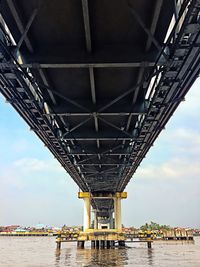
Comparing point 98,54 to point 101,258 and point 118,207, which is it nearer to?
point 101,258

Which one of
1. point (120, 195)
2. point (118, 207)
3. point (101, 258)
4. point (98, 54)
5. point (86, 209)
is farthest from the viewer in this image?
point (120, 195)

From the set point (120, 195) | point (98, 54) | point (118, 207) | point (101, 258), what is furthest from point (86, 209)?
point (98, 54)

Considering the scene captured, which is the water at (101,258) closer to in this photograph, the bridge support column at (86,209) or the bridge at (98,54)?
the bridge support column at (86,209)

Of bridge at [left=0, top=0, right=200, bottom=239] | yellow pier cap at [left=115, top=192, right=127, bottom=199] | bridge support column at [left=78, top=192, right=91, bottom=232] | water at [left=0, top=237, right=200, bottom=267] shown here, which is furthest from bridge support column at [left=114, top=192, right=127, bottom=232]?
bridge at [left=0, top=0, right=200, bottom=239]

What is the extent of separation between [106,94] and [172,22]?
6.55m

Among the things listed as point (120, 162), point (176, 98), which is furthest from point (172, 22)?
point (120, 162)

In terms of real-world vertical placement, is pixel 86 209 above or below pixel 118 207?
below

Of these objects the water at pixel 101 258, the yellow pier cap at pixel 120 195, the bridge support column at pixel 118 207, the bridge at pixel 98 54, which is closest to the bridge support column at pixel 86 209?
the water at pixel 101 258

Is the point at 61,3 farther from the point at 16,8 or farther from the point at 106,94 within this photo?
the point at 106,94

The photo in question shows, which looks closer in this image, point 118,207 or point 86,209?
point 86,209

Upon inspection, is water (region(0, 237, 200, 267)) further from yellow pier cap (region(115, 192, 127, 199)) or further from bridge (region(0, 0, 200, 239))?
bridge (region(0, 0, 200, 239))

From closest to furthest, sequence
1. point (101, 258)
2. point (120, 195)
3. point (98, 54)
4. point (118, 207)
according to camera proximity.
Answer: point (98, 54) < point (101, 258) < point (118, 207) < point (120, 195)

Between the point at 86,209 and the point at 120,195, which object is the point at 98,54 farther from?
the point at 120,195

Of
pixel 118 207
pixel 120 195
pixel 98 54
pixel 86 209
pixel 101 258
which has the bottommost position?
pixel 101 258
